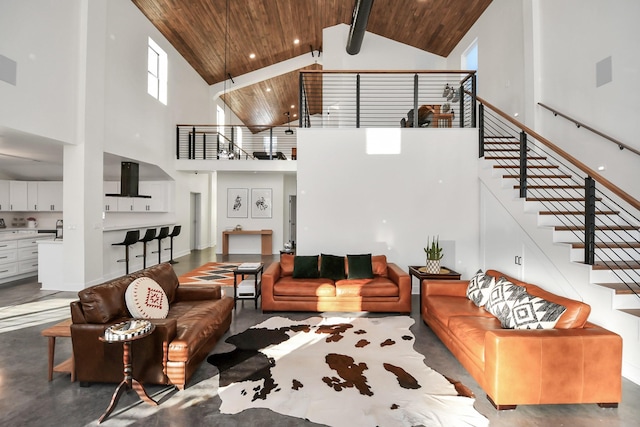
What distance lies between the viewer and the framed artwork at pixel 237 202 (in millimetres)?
11039

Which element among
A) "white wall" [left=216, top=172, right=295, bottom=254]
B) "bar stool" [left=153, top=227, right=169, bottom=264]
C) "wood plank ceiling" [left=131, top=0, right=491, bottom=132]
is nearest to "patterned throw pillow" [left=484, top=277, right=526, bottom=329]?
"wood plank ceiling" [left=131, top=0, right=491, bottom=132]

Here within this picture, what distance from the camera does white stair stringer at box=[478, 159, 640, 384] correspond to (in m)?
2.84

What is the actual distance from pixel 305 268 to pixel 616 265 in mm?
3718

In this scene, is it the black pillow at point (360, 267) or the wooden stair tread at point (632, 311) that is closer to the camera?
the wooden stair tread at point (632, 311)

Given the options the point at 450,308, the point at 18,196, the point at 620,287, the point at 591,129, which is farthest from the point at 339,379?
A: the point at 18,196

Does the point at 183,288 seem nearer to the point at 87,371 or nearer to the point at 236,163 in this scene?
the point at 87,371

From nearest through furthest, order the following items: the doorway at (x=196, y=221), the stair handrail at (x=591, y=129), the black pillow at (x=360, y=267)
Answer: the stair handrail at (x=591, y=129), the black pillow at (x=360, y=267), the doorway at (x=196, y=221)

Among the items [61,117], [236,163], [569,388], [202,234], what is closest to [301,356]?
[569,388]

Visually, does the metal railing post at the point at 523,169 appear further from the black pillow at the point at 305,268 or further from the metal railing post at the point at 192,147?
the metal railing post at the point at 192,147

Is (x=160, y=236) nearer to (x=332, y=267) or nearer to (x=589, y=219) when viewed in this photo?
(x=332, y=267)

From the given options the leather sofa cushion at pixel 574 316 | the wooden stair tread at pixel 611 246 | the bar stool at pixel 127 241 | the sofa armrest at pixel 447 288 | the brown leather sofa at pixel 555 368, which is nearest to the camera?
the brown leather sofa at pixel 555 368

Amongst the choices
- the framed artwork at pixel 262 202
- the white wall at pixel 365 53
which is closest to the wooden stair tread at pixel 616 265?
the white wall at pixel 365 53

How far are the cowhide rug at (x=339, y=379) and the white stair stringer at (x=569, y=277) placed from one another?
5.05ft

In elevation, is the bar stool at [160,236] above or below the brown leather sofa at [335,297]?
above
